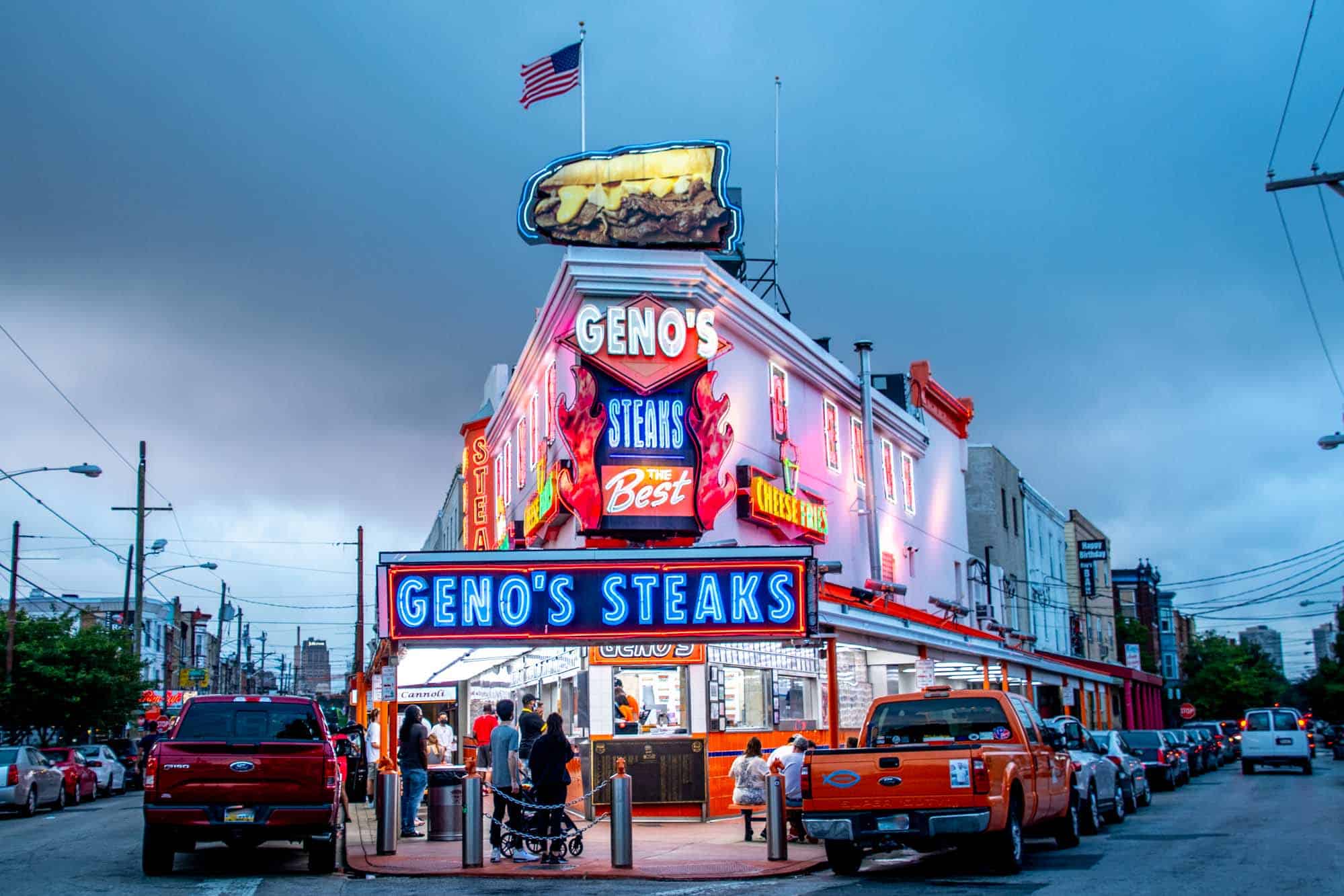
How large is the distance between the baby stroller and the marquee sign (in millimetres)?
4452

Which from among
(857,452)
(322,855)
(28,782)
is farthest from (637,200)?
(322,855)

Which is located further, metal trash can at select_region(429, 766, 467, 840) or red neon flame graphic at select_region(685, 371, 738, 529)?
red neon flame graphic at select_region(685, 371, 738, 529)

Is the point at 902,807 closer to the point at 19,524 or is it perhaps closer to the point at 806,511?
the point at 806,511

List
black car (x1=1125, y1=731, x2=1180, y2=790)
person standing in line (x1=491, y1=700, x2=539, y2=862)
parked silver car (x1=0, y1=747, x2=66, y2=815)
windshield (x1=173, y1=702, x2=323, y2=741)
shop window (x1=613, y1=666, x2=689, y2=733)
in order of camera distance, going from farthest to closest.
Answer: black car (x1=1125, y1=731, x2=1180, y2=790), parked silver car (x1=0, y1=747, x2=66, y2=815), shop window (x1=613, y1=666, x2=689, y2=733), person standing in line (x1=491, y1=700, x2=539, y2=862), windshield (x1=173, y1=702, x2=323, y2=741)

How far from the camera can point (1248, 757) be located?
1649 inches

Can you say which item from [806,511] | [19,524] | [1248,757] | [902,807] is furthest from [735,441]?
→ [19,524]

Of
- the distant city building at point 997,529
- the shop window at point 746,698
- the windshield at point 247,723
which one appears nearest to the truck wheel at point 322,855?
the windshield at point 247,723

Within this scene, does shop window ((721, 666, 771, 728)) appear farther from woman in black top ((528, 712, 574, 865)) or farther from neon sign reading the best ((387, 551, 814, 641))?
woman in black top ((528, 712, 574, 865))

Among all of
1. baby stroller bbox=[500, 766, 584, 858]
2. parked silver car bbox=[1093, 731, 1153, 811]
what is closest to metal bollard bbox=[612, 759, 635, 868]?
baby stroller bbox=[500, 766, 584, 858]

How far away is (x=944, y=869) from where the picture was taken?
1580 cm

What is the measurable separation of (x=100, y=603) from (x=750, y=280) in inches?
2600

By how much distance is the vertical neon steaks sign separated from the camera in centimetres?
2898

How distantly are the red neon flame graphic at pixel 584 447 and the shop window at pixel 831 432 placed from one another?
9789mm

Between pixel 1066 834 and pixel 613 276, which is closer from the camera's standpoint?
pixel 1066 834
